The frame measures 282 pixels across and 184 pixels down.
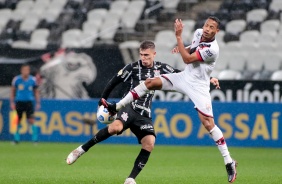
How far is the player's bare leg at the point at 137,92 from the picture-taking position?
10930 mm

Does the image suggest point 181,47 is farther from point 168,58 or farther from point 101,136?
point 168,58

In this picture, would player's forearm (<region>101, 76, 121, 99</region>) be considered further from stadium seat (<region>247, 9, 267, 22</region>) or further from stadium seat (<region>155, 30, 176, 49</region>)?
stadium seat (<region>247, 9, 267, 22</region>)

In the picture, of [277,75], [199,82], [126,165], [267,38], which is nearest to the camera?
[199,82]

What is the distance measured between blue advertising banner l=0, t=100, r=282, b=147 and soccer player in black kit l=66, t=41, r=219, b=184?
30.2ft

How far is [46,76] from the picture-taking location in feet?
73.4

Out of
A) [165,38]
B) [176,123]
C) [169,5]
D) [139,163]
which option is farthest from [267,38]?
[139,163]

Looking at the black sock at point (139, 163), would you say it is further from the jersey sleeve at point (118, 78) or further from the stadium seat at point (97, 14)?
the stadium seat at point (97, 14)

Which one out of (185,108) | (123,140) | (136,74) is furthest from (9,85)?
(136,74)

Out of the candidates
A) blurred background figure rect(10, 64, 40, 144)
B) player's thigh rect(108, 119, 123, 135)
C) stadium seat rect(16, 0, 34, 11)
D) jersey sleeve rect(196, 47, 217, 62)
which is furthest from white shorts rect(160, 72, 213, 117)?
stadium seat rect(16, 0, 34, 11)

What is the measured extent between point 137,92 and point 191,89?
29.3 inches

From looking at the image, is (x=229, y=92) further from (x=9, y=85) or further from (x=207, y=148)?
(x=9, y=85)

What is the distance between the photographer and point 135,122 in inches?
442

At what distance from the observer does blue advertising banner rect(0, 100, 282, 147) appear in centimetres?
2028

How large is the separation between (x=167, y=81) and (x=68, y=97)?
37.7ft
